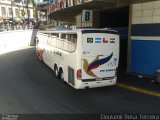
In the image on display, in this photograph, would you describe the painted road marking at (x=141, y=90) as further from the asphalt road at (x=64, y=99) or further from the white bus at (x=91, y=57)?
the white bus at (x=91, y=57)

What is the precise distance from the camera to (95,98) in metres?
12.5

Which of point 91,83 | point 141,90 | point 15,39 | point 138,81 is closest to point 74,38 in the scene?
point 91,83

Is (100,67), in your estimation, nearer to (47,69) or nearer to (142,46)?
(142,46)

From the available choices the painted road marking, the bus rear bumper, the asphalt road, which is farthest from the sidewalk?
the bus rear bumper

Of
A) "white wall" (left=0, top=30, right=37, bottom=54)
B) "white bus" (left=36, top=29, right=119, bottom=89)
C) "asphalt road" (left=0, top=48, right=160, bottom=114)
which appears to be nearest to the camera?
"asphalt road" (left=0, top=48, right=160, bottom=114)

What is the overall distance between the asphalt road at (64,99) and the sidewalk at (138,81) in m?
1.25

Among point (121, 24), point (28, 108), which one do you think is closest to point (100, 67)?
point (28, 108)

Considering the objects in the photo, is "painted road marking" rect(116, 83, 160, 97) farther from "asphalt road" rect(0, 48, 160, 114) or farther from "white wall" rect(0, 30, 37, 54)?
"white wall" rect(0, 30, 37, 54)

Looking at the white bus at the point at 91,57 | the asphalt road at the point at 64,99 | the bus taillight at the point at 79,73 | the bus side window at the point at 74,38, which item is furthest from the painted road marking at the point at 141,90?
the bus side window at the point at 74,38

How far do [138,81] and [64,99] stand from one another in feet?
18.8

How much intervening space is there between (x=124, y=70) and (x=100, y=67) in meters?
6.55

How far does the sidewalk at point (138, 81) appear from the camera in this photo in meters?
14.3

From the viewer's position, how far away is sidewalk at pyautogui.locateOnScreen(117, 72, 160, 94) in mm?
14328

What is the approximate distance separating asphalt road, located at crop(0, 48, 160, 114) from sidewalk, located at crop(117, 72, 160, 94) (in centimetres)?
125
